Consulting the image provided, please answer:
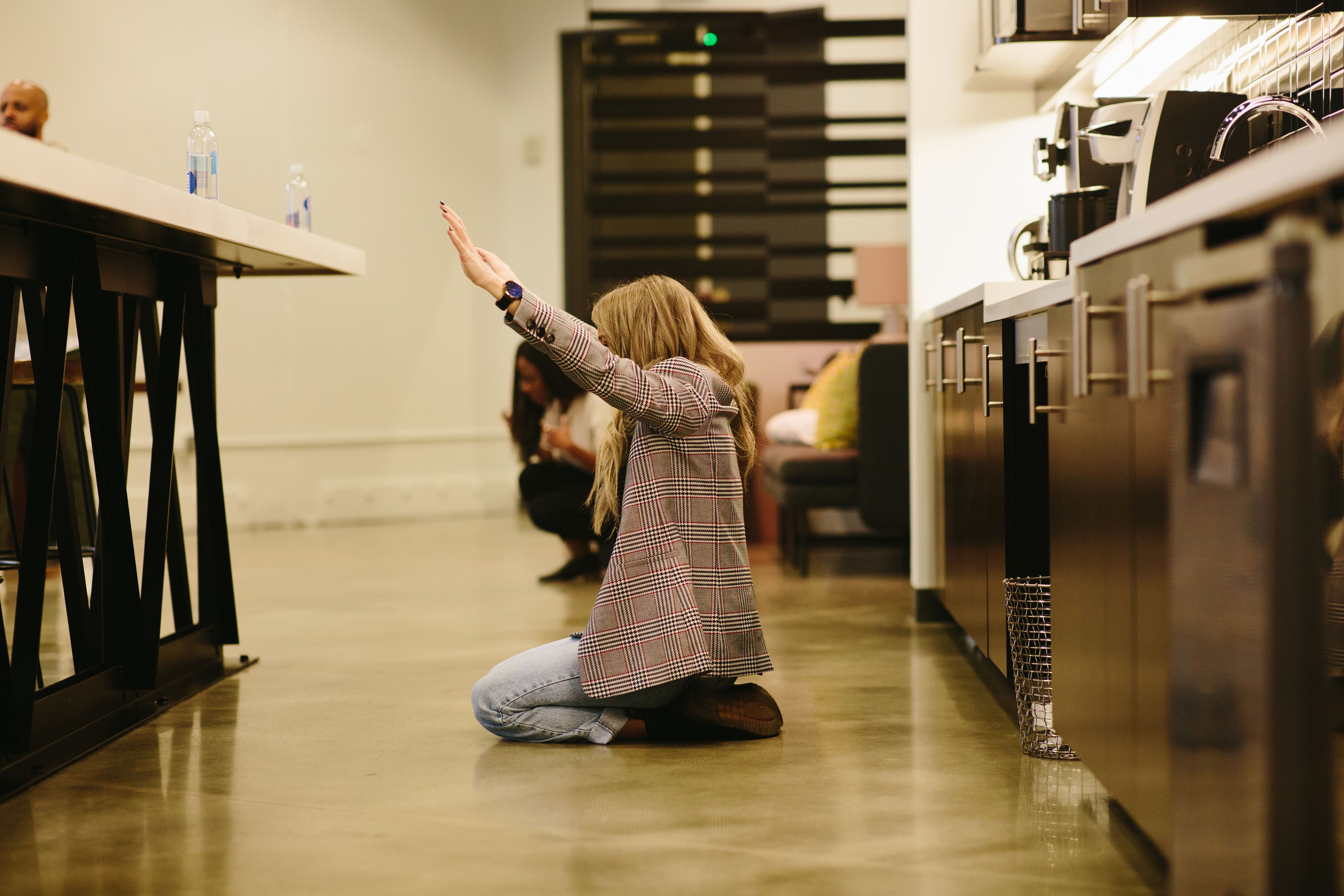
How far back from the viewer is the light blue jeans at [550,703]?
7.61 ft

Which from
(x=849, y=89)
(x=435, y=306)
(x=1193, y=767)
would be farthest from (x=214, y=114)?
(x=1193, y=767)

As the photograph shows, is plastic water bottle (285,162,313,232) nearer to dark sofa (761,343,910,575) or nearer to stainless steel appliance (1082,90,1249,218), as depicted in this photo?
dark sofa (761,343,910,575)

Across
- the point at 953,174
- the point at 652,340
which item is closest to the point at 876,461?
the point at 953,174

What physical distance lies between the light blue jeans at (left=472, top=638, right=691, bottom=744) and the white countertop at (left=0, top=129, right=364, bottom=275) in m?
1.04

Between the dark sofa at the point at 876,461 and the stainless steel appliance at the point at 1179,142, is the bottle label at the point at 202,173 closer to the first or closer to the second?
the stainless steel appliance at the point at 1179,142

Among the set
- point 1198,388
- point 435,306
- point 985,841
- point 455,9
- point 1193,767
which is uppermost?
point 455,9

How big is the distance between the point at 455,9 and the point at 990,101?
4.33m

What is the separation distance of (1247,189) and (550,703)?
1.61 metres

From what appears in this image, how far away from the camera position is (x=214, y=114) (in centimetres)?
624

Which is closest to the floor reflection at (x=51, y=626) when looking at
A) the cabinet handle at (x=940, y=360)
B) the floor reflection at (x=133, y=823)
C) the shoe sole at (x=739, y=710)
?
the floor reflection at (x=133, y=823)

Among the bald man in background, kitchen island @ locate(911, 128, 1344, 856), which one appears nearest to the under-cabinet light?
kitchen island @ locate(911, 128, 1344, 856)

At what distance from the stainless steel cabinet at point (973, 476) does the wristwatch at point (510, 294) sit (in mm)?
951

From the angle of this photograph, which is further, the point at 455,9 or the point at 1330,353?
the point at 455,9

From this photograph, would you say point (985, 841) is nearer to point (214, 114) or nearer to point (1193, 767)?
point (1193, 767)
